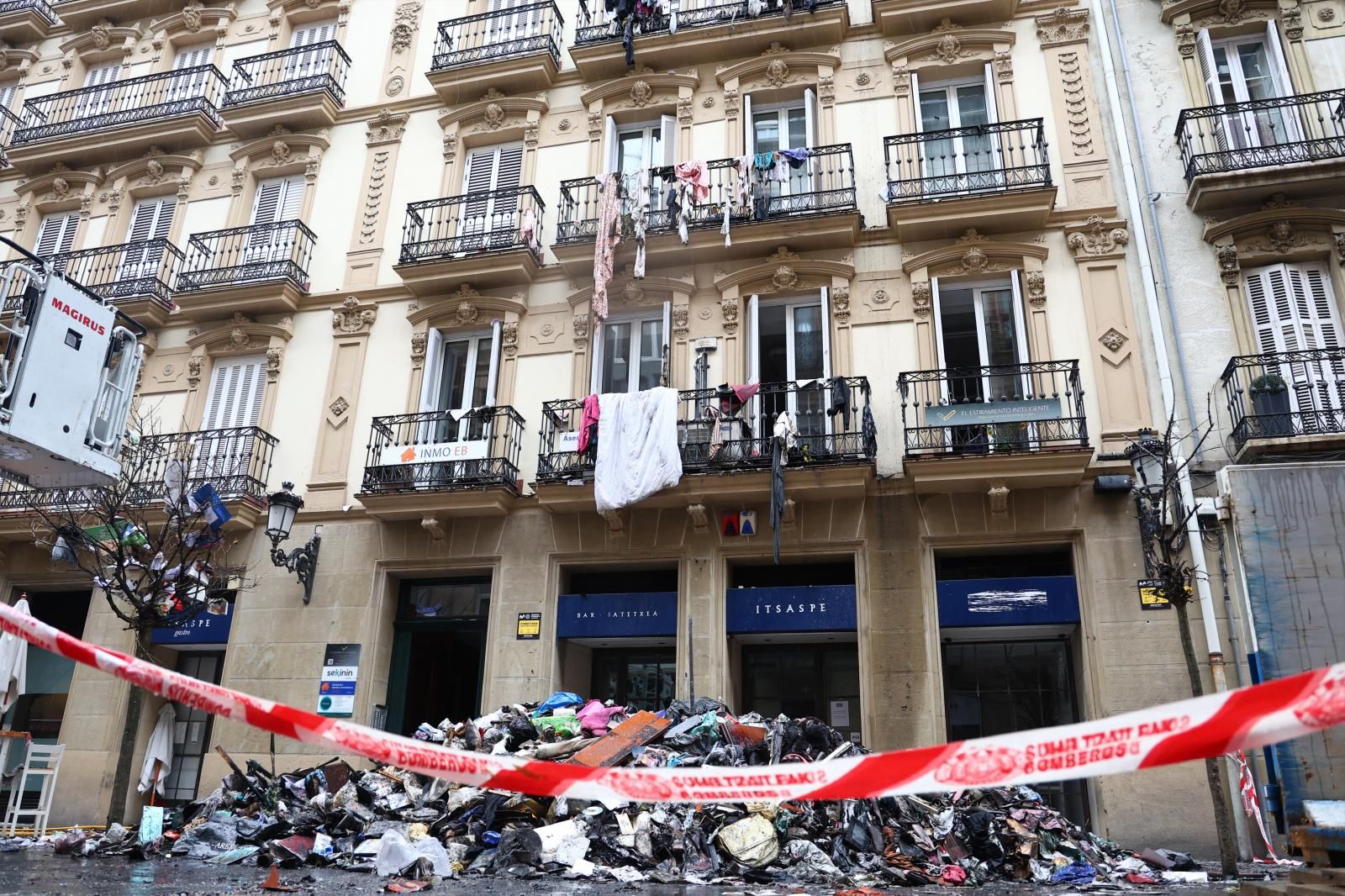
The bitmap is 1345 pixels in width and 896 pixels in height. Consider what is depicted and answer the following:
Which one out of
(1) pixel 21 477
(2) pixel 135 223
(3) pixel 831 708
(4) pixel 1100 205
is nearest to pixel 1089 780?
(3) pixel 831 708

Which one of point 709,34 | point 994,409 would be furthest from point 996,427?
point 709,34

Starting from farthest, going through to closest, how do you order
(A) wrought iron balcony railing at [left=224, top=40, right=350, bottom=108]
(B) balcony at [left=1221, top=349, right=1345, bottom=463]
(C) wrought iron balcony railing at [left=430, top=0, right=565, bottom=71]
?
(A) wrought iron balcony railing at [left=224, top=40, right=350, bottom=108]
(C) wrought iron balcony railing at [left=430, top=0, right=565, bottom=71]
(B) balcony at [left=1221, top=349, right=1345, bottom=463]

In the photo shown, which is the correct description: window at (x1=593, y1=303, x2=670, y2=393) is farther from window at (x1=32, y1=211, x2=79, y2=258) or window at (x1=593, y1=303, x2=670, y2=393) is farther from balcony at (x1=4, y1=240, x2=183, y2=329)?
window at (x1=32, y1=211, x2=79, y2=258)

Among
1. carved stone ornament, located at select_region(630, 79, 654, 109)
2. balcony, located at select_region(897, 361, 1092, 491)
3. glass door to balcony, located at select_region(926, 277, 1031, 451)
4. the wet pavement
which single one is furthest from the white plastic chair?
carved stone ornament, located at select_region(630, 79, 654, 109)

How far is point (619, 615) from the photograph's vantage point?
12086mm

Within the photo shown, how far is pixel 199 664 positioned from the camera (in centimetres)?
1434

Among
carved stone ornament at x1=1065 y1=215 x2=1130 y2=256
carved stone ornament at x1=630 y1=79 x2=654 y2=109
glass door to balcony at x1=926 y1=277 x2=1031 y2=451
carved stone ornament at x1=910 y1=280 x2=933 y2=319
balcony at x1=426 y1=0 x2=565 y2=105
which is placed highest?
balcony at x1=426 y1=0 x2=565 y2=105

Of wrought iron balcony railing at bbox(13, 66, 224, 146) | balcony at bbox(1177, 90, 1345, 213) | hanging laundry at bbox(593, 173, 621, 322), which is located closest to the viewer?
balcony at bbox(1177, 90, 1345, 213)

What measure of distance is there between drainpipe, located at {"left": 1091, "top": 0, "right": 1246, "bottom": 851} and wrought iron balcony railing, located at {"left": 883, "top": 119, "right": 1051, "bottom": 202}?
113 cm

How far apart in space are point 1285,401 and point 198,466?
14.9 m

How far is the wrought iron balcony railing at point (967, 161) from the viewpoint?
1221cm

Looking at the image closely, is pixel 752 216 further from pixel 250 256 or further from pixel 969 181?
pixel 250 256

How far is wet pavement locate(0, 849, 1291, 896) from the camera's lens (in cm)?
657

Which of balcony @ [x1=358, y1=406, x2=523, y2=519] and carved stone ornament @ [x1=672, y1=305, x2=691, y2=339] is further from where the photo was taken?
carved stone ornament @ [x1=672, y1=305, x2=691, y2=339]
